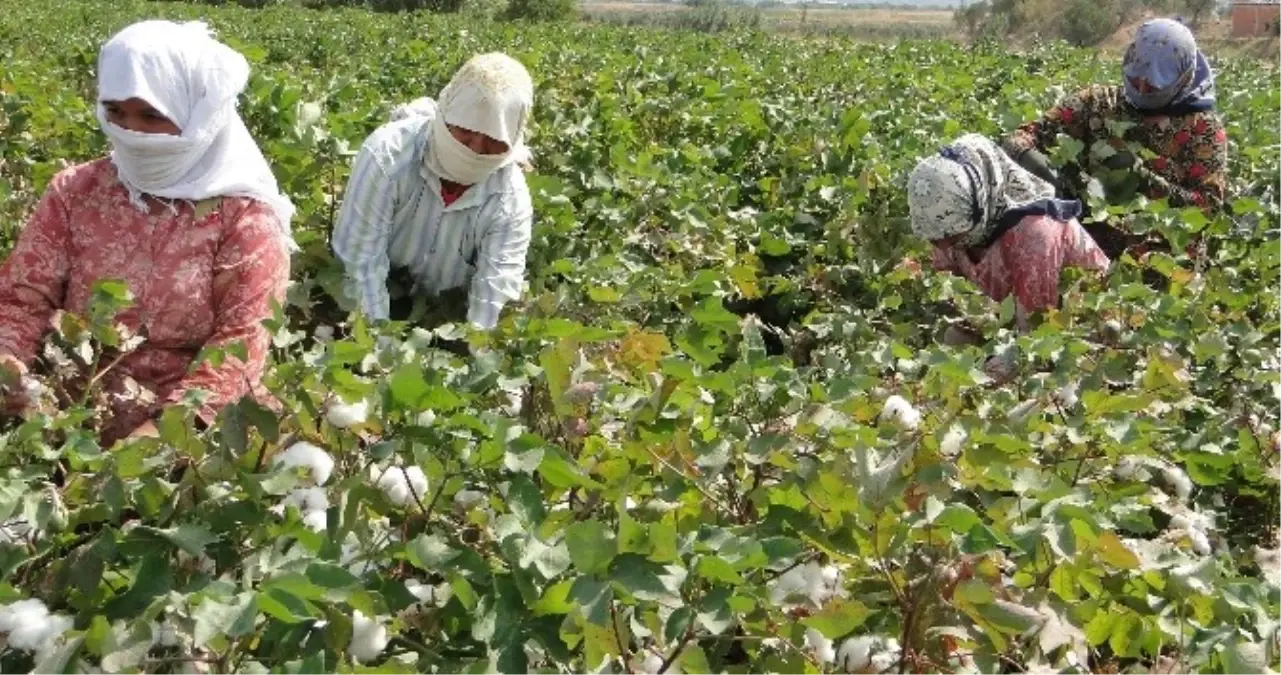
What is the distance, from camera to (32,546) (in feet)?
4.26

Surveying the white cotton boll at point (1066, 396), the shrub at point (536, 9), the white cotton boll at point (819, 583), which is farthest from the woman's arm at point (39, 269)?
the shrub at point (536, 9)

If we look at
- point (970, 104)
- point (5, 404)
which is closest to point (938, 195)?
point (5, 404)

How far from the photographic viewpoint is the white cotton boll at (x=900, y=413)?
1773 millimetres

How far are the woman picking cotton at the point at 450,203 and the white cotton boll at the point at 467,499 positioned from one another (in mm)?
1314

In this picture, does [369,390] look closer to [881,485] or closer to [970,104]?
[881,485]

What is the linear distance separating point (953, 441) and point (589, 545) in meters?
0.66

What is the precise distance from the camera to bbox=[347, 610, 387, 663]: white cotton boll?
1.19 m

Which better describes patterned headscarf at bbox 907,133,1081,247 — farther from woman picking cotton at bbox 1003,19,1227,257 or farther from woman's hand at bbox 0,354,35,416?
woman's hand at bbox 0,354,35,416

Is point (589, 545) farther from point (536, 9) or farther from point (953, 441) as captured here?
point (536, 9)

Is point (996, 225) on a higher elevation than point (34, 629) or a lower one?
lower

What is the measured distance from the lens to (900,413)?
1.80 metres

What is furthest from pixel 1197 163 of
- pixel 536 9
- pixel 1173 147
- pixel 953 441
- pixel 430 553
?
pixel 536 9

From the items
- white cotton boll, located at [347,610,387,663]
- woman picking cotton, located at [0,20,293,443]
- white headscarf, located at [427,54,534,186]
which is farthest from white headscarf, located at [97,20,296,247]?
white cotton boll, located at [347,610,387,663]

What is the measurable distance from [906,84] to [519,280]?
492 centimetres
